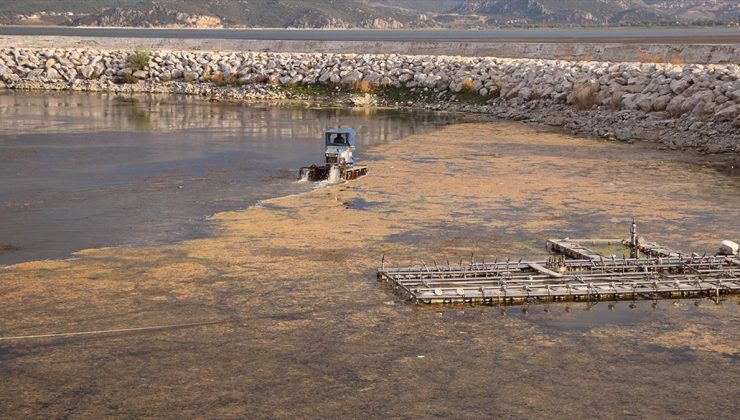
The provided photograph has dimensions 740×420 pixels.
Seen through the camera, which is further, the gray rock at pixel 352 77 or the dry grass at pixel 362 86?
the gray rock at pixel 352 77

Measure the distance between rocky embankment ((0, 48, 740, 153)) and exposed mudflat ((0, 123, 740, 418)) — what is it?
49.4 ft

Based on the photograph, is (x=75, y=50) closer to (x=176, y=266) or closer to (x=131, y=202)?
(x=131, y=202)

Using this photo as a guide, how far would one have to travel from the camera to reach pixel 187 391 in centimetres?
1118

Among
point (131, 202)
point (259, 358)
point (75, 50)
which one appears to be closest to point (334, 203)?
point (131, 202)

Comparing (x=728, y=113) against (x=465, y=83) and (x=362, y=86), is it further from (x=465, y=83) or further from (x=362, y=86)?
(x=362, y=86)

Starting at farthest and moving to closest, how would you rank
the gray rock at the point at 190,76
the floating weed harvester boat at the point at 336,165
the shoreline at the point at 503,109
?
1. the gray rock at the point at 190,76
2. the shoreline at the point at 503,109
3. the floating weed harvester boat at the point at 336,165

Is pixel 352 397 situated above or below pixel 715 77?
below

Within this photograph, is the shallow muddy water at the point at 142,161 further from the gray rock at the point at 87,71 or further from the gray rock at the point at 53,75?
the gray rock at the point at 87,71

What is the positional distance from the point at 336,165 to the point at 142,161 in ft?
20.8

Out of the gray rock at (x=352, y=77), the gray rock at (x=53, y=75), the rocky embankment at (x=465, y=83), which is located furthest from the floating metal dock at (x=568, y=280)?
the gray rock at (x=53, y=75)

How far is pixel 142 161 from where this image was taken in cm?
2866

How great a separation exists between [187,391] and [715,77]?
102ft

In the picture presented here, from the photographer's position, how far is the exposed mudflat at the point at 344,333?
1106 centimetres

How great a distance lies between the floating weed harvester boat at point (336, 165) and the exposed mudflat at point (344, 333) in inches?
149
